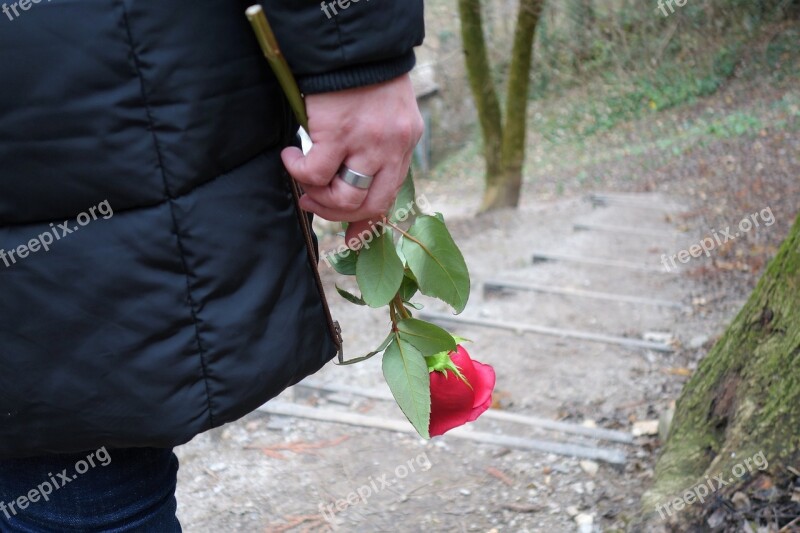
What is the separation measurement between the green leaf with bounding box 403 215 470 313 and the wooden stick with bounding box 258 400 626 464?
148 centimetres

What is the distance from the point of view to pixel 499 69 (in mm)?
17266

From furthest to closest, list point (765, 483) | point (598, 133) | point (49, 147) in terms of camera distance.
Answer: point (598, 133), point (765, 483), point (49, 147)

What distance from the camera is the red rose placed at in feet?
4.48

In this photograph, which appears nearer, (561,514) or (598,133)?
(561,514)

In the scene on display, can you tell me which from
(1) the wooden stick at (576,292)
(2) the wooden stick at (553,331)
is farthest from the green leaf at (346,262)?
(1) the wooden stick at (576,292)

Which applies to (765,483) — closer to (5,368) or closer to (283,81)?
(283,81)

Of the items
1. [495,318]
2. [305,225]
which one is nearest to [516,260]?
[495,318]

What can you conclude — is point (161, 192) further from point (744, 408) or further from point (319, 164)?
point (744, 408)

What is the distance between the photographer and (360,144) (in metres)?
1.09

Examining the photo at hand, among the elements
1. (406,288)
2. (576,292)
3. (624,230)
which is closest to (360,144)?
(406,288)

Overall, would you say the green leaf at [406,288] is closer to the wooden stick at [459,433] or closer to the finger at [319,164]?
the finger at [319,164]

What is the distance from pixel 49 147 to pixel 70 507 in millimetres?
564

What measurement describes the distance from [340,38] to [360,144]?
5.6 inches

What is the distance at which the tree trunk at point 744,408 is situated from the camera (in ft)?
5.95
